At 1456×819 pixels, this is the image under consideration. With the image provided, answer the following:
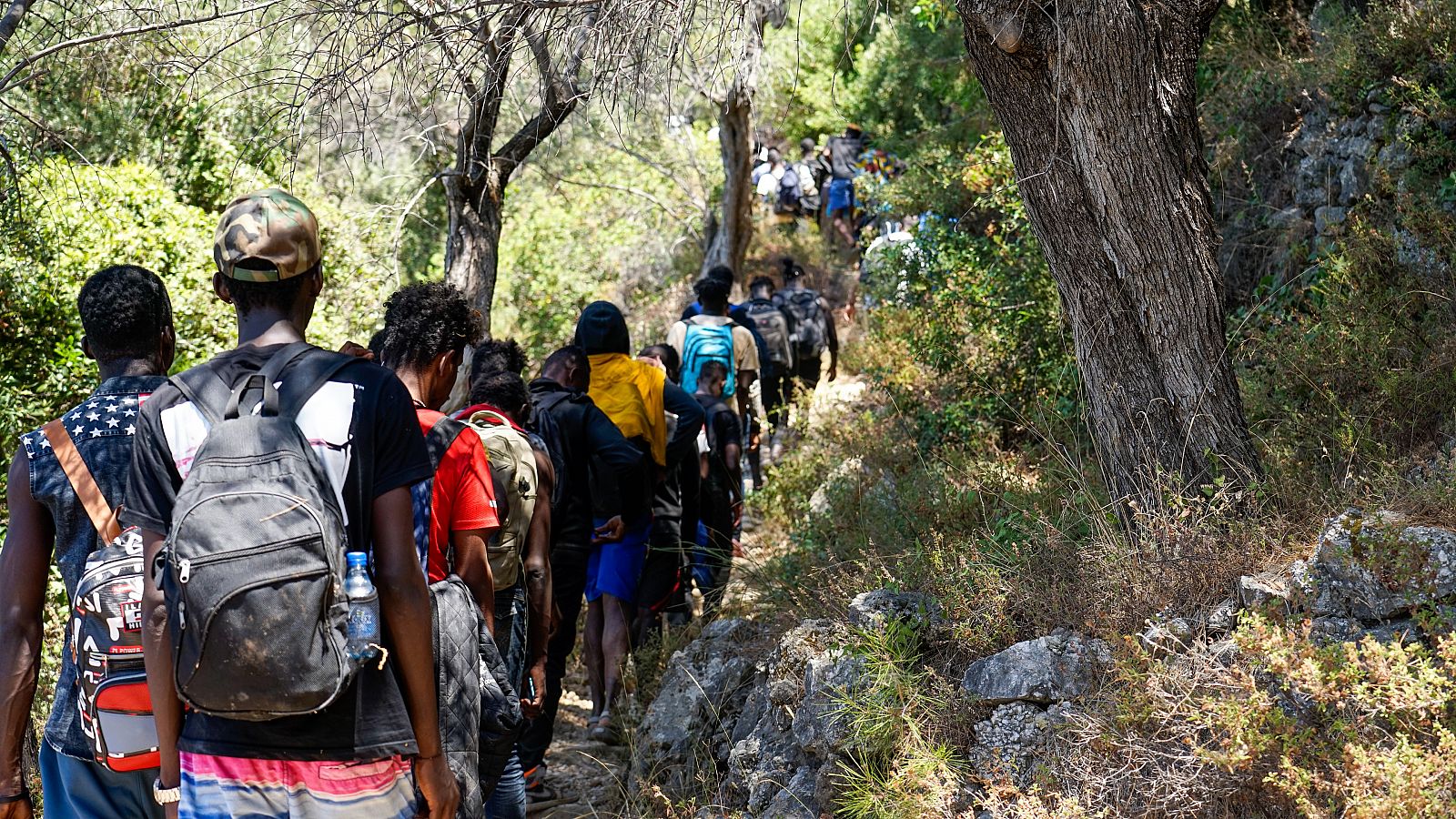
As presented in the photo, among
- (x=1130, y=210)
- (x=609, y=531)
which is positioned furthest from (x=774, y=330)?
(x=1130, y=210)

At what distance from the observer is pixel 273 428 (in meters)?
2.37

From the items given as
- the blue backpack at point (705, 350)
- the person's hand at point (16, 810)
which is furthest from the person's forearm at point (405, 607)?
the blue backpack at point (705, 350)

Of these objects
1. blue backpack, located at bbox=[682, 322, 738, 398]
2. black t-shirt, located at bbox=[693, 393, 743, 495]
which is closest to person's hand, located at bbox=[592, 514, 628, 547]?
black t-shirt, located at bbox=[693, 393, 743, 495]

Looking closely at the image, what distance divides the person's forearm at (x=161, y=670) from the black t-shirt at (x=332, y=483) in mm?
31

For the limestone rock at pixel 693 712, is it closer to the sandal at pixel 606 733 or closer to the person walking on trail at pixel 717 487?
the sandal at pixel 606 733

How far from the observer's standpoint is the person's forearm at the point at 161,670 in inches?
95.6

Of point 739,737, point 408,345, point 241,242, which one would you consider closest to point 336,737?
point 241,242

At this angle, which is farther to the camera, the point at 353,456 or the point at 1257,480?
the point at 1257,480

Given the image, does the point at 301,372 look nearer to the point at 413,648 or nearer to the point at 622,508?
the point at 413,648

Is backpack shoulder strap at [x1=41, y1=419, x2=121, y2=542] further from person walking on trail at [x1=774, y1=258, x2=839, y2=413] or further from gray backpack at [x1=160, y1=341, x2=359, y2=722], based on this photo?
person walking on trail at [x1=774, y1=258, x2=839, y2=413]

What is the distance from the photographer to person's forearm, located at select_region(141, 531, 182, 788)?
243 cm

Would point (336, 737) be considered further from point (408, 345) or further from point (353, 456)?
point (408, 345)

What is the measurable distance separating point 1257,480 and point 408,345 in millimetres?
3007

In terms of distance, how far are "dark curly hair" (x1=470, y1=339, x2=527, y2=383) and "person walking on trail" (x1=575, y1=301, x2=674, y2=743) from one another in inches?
45.4
